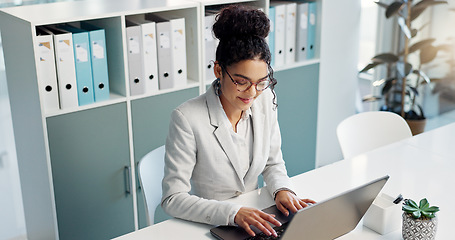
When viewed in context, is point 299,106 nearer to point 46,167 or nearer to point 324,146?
point 324,146

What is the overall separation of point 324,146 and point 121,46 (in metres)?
1.88

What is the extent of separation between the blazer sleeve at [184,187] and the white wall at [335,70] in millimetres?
1802

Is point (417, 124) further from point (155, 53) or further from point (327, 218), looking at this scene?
point (327, 218)

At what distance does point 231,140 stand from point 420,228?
0.71 m

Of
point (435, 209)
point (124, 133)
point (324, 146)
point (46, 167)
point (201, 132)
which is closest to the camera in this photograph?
point (435, 209)

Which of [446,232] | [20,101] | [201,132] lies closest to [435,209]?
[446,232]

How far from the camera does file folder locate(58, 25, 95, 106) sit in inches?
101

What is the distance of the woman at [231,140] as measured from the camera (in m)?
1.87

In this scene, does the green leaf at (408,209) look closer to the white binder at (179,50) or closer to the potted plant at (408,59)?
the white binder at (179,50)

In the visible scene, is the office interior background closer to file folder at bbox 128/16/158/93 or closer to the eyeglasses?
file folder at bbox 128/16/158/93

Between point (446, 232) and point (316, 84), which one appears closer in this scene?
point (446, 232)

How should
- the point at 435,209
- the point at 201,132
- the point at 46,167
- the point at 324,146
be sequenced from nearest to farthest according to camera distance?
the point at 435,209 < the point at 201,132 < the point at 46,167 < the point at 324,146

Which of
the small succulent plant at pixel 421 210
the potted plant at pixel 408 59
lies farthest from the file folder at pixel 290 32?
the small succulent plant at pixel 421 210

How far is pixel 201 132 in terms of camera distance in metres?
2.00
